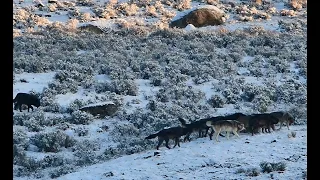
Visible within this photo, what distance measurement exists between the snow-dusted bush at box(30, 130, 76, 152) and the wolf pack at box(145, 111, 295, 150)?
2.38m

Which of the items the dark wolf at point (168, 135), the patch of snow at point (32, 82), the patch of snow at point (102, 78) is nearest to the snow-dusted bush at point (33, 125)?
the patch of snow at point (32, 82)

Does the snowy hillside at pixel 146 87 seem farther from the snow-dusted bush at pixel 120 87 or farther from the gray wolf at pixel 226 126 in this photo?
the gray wolf at pixel 226 126

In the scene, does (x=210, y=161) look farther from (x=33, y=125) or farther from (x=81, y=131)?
(x=33, y=125)

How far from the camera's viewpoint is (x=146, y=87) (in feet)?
62.4

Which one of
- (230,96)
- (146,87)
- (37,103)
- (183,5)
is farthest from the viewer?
(183,5)

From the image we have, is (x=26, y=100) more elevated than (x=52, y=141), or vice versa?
(x=26, y=100)

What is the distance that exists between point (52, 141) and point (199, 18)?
19856 millimetres

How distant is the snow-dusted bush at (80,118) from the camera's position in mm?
14913

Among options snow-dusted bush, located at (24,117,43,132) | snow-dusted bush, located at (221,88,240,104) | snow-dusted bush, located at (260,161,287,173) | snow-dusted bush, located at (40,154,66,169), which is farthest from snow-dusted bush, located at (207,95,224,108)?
snow-dusted bush, located at (260,161,287,173)

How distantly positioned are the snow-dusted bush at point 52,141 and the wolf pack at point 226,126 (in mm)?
2382

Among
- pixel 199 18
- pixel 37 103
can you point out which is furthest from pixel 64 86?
pixel 199 18

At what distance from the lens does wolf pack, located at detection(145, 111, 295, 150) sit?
38.3ft

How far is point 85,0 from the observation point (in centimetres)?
3897

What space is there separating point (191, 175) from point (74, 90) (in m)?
9.71
